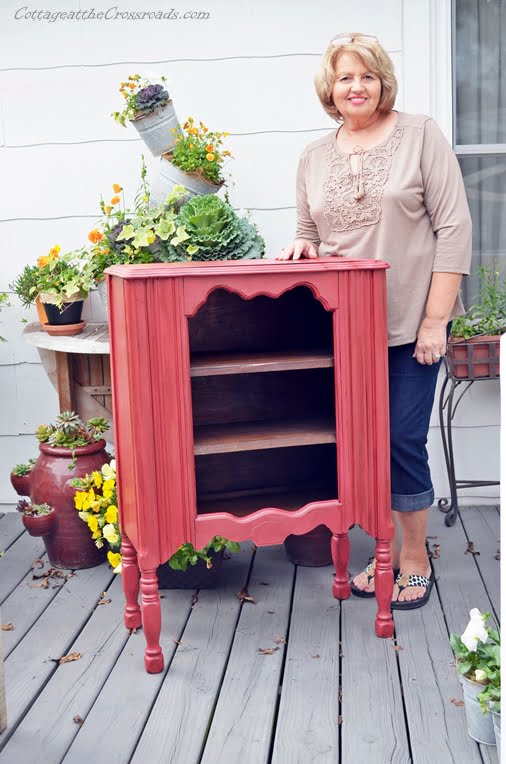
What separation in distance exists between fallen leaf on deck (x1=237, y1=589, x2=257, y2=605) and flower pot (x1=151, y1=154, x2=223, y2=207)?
53.5 inches

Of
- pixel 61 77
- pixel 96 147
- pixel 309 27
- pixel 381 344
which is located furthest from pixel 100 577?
pixel 309 27

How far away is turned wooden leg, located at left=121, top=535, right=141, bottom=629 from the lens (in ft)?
8.94

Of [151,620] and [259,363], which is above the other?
[259,363]

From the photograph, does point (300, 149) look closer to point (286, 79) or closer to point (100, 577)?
point (286, 79)

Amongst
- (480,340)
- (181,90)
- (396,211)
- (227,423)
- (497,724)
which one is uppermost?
(181,90)

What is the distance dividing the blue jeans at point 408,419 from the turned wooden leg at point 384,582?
0.96 feet

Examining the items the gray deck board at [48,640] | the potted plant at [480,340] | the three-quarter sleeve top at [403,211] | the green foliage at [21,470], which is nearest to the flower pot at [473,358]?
the potted plant at [480,340]

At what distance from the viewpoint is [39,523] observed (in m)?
3.16

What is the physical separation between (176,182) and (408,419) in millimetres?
1187

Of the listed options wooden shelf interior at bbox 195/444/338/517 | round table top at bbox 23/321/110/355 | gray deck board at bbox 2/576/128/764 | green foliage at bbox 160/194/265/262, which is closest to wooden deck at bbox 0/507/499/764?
gray deck board at bbox 2/576/128/764

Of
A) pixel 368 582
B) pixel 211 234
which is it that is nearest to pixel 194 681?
pixel 368 582

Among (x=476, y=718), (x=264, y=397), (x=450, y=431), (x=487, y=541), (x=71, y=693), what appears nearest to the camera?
(x=476, y=718)

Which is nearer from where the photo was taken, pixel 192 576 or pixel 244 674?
pixel 244 674

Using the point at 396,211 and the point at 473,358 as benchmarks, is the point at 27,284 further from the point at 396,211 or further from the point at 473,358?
the point at 473,358
